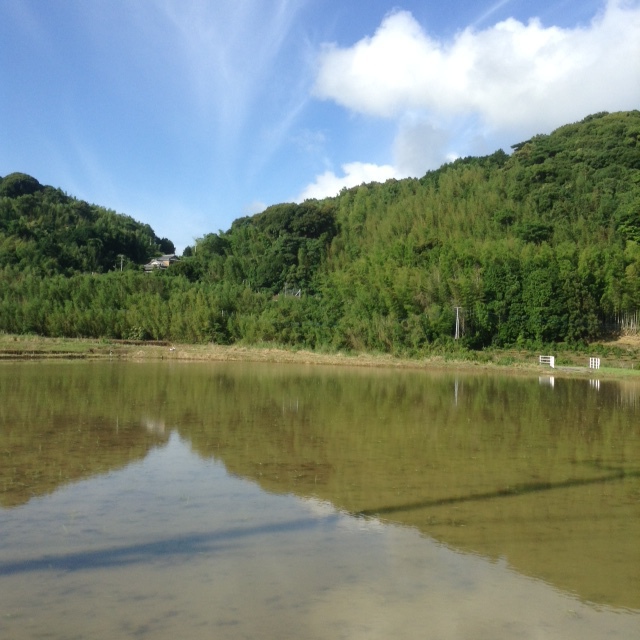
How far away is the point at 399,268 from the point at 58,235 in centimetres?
3267

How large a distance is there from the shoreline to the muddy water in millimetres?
14209

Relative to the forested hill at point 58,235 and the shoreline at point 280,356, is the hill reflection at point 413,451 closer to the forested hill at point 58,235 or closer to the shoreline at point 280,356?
the shoreline at point 280,356

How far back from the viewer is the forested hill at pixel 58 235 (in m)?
48.1

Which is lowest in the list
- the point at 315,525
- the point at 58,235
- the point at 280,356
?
the point at 315,525

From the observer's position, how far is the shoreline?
26112 mm

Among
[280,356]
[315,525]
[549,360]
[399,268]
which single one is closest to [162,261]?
[399,268]

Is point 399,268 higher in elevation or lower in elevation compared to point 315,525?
higher

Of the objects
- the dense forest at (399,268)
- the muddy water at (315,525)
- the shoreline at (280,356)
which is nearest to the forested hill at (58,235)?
the dense forest at (399,268)

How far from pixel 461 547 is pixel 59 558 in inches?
120

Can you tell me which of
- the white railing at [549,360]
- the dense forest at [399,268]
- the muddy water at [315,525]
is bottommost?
the muddy water at [315,525]

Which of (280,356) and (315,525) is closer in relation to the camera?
(315,525)

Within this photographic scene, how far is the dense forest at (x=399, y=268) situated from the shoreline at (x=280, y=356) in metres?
1.66

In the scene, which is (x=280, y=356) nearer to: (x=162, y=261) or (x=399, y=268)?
(x=399, y=268)

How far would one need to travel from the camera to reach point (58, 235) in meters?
53.9
